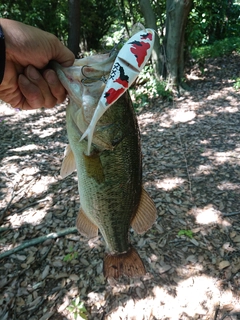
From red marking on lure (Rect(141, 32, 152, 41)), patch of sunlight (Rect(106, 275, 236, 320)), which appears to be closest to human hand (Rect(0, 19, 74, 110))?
red marking on lure (Rect(141, 32, 152, 41))

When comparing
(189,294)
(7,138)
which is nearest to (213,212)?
(189,294)

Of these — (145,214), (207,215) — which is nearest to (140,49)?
(145,214)

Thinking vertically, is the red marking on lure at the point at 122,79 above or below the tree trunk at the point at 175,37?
above

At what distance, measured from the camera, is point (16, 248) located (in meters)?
3.40

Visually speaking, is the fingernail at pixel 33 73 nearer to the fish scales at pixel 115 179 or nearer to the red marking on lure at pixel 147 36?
the fish scales at pixel 115 179

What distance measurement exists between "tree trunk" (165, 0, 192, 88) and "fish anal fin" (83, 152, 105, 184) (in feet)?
21.8

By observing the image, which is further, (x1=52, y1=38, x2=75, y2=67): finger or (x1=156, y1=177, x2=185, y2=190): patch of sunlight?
(x1=156, y1=177, x2=185, y2=190): patch of sunlight

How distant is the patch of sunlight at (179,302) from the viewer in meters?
2.83

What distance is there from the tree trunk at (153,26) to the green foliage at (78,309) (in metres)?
6.74

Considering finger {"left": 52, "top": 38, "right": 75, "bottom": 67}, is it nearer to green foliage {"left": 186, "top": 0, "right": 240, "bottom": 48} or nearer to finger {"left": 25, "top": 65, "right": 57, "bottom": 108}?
finger {"left": 25, "top": 65, "right": 57, "bottom": 108}

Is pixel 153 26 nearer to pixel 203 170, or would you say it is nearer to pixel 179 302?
pixel 203 170

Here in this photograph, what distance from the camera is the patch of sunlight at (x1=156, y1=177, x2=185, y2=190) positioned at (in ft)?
14.3

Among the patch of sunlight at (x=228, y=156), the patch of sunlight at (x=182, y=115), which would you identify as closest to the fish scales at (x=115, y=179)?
the patch of sunlight at (x=228, y=156)

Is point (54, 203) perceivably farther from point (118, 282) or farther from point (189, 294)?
point (189, 294)
